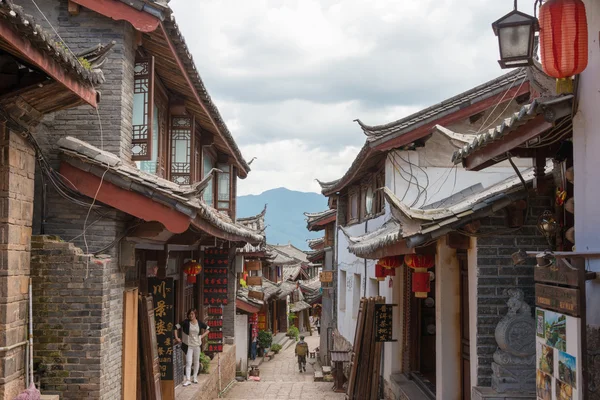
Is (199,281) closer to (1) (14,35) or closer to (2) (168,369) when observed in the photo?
(2) (168,369)

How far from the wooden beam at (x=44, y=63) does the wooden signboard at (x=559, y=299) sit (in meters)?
4.98

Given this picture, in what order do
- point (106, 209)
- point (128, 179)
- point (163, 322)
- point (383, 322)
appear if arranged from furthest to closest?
1. point (383, 322)
2. point (163, 322)
3. point (106, 209)
4. point (128, 179)

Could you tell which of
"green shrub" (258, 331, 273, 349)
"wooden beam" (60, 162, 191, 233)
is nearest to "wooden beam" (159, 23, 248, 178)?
"wooden beam" (60, 162, 191, 233)

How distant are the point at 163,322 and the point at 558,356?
781 cm

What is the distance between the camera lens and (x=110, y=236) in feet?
29.8

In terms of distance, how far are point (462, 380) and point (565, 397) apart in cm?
504

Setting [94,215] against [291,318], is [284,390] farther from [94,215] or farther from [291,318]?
[291,318]

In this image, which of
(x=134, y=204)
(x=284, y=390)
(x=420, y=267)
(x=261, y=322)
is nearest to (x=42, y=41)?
(x=134, y=204)

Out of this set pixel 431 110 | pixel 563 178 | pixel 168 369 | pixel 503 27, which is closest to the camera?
pixel 503 27

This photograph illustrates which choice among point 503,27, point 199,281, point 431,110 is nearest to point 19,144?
point 503,27

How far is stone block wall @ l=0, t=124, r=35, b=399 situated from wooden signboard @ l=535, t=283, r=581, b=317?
542cm

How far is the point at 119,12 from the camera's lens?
31.8 feet

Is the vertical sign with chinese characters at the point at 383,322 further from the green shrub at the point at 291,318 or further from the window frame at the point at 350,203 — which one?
the green shrub at the point at 291,318

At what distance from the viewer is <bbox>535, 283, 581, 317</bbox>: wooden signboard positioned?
16.7 ft
